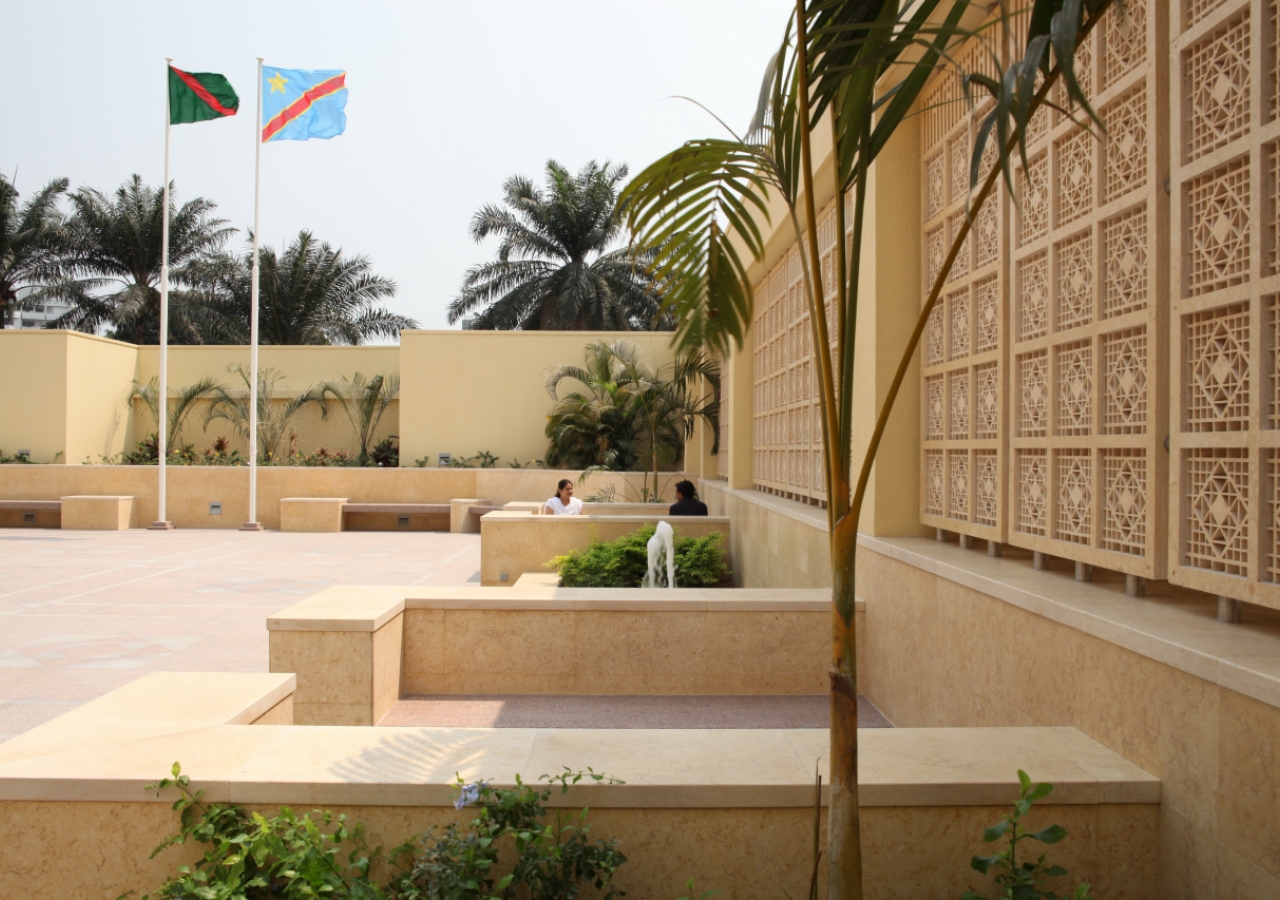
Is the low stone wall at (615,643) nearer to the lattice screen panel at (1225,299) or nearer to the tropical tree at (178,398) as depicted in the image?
the lattice screen panel at (1225,299)

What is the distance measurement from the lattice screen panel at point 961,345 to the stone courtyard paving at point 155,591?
5.16 meters

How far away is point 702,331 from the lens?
3.02 m

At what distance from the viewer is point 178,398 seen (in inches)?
949

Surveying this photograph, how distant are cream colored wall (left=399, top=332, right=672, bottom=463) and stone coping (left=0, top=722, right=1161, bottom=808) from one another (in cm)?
1918

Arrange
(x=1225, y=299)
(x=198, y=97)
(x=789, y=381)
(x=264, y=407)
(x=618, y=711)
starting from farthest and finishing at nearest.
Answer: (x=264, y=407) < (x=198, y=97) < (x=789, y=381) < (x=618, y=711) < (x=1225, y=299)

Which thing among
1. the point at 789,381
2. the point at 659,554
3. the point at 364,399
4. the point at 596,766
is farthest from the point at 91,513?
the point at 596,766

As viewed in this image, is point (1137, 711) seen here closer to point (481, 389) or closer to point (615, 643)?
point (615, 643)

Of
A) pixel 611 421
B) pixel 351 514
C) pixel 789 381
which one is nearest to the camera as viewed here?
pixel 789 381

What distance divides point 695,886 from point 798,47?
94.2 inches

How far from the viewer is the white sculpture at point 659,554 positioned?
773 cm

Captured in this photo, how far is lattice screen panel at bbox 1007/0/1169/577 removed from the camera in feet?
10.2

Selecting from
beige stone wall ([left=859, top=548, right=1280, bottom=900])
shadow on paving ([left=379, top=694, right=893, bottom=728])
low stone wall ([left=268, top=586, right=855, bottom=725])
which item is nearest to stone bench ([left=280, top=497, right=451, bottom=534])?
→ low stone wall ([left=268, top=586, right=855, bottom=725])

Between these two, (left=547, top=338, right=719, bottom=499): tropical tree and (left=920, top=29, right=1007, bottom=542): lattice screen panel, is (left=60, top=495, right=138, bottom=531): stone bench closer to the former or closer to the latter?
(left=547, top=338, right=719, bottom=499): tropical tree

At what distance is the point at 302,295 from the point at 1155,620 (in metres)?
31.3
